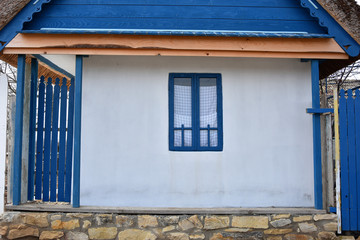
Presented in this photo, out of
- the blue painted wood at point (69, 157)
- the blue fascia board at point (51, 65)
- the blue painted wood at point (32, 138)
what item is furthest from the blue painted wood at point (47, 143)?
the blue fascia board at point (51, 65)

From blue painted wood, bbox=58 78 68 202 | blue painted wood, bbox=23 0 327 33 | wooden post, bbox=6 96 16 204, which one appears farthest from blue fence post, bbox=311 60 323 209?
wooden post, bbox=6 96 16 204

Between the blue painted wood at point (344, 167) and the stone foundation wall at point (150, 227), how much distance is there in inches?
13.7

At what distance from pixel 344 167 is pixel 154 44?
3246 millimetres

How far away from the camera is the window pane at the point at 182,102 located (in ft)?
17.3

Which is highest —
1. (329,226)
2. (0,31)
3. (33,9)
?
(33,9)

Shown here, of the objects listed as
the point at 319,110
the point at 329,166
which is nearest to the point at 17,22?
the point at 319,110

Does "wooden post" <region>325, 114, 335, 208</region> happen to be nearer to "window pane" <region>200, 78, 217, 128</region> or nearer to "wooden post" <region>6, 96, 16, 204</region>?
"window pane" <region>200, 78, 217, 128</region>

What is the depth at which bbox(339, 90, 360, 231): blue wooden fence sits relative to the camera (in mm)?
4812

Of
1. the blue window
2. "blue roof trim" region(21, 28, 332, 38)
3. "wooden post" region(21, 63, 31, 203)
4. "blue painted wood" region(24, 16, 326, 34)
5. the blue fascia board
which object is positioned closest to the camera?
"blue roof trim" region(21, 28, 332, 38)

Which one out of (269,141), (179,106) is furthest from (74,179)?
(269,141)

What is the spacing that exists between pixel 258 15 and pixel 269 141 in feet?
6.30

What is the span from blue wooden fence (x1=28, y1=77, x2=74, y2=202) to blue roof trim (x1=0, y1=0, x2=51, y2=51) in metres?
0.83

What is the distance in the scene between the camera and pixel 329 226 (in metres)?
4.80

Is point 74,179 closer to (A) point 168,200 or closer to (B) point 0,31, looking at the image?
(A) point 168,200
